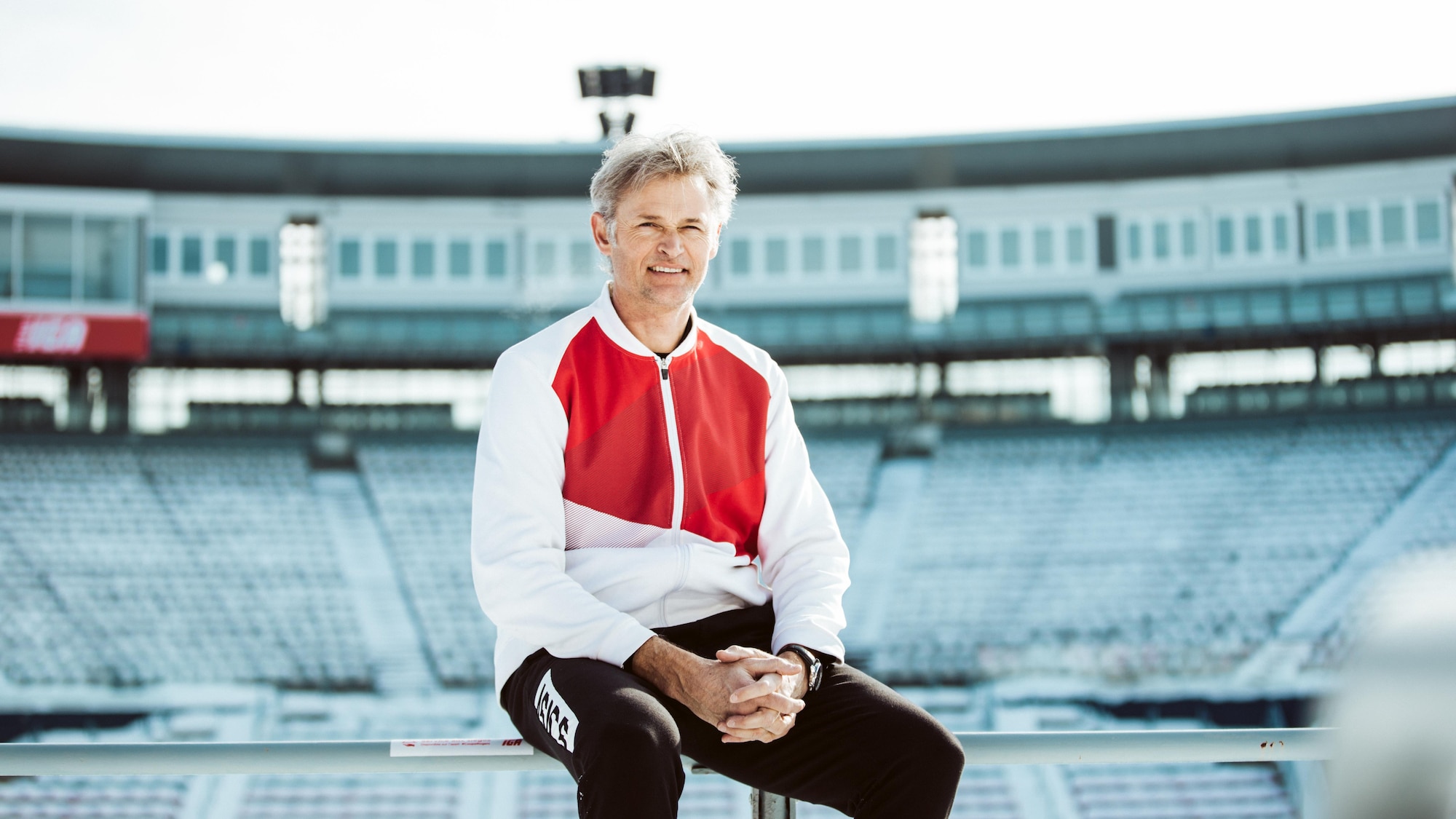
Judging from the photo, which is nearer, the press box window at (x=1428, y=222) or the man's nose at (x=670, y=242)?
the man's nose at (x=670, y=242)

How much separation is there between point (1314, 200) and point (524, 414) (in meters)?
26.8

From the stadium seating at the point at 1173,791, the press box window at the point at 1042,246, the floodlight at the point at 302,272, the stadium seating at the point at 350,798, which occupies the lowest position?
the stadium seating at the point at 350,798

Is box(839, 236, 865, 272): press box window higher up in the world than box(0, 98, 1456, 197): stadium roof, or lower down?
lower down

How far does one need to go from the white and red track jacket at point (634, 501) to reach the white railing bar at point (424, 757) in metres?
0.29

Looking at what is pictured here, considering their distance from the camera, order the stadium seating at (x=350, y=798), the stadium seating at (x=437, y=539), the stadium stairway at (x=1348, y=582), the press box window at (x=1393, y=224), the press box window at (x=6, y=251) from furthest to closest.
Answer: the press box window at (x=1393, y=224)
the press box window at (x=6, y=251)
the stadium seating at (x=437, y=539)
the stadium stairway at (x=1348, y=582)
the stadium seating at (x=350, y=798)

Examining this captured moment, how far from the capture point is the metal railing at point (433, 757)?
216 centimetres

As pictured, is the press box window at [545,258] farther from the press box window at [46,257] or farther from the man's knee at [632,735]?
the man's knee at [632,735]

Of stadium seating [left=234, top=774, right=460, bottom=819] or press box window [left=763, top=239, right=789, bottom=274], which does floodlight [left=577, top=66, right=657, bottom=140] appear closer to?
press box window [left=763, top=239, right=789, bottom=274]

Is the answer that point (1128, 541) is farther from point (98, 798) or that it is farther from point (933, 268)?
point (98, 798)

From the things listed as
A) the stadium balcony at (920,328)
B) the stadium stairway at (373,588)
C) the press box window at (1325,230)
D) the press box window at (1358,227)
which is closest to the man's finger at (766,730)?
the stadium stairway at (373,588)

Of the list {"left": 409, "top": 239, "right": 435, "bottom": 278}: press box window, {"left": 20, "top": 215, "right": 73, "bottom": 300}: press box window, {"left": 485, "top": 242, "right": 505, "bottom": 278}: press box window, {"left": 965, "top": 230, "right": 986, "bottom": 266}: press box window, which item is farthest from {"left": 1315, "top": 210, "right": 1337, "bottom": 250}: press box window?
{"left": 20, "top": 215, "right": 73, "bottom": 300}: press box window

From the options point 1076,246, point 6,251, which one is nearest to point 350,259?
point 6,251

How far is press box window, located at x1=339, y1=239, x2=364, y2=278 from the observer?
26.3 meters

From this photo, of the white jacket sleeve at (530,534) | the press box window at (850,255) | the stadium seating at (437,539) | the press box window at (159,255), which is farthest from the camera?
the press box window at (850,255)
